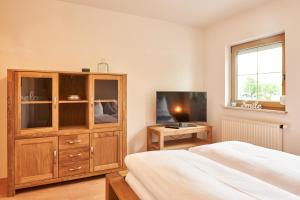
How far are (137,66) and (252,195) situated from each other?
2589 mm

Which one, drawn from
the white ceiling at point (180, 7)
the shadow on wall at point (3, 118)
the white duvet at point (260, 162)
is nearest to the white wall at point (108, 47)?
the shadow on wall at point (3, 118)

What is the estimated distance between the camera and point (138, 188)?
1.45m

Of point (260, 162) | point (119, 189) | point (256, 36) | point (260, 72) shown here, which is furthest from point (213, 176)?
point (256, 36)

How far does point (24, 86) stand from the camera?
7.73ft

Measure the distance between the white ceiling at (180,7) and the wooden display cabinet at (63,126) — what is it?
1.02m

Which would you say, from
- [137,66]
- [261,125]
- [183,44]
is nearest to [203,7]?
[183,44]

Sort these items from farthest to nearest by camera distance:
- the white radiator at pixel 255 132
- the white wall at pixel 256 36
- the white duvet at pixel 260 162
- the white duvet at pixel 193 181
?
the white radiator at pixel 255 132 < the white wall at pixel 256 36 < the white duvet at pixel 260 162 < the white duvet at pixel 193 181

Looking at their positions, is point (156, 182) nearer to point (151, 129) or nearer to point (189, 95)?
point (151, 129)

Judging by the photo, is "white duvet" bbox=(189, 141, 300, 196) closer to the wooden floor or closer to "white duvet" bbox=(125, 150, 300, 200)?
"white duvet" bbox=(125, 150, 300, 200)

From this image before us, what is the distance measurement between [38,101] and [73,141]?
0.63 meters

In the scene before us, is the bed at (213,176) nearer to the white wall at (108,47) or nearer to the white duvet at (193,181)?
the white duvet at (193,181)

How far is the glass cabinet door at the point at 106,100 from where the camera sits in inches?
106

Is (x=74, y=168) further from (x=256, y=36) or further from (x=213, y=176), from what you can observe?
(x=256, y=36)

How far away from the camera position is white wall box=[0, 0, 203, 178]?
2.61 metres
